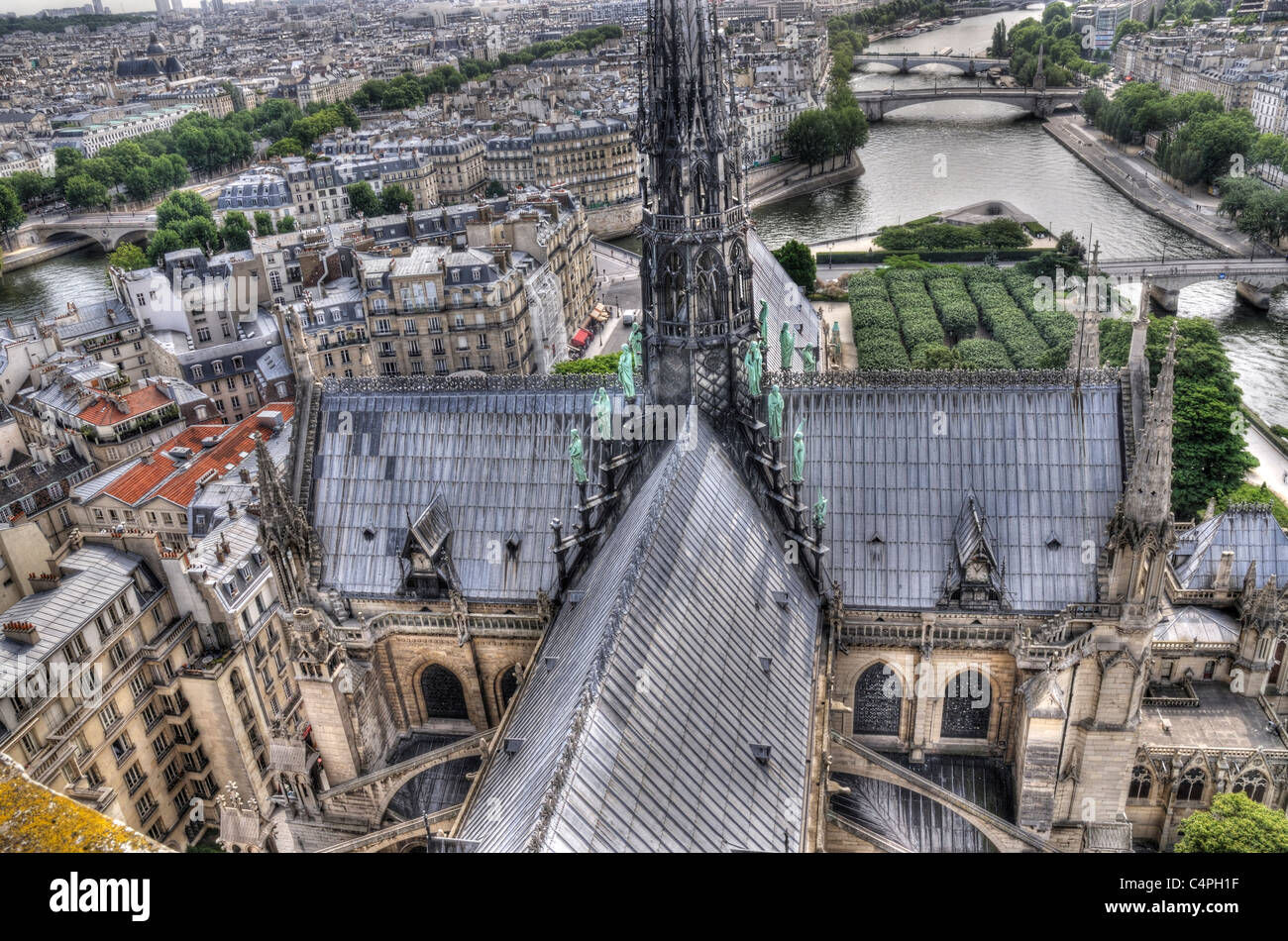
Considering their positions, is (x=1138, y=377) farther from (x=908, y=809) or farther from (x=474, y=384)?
(x=474, y=384)

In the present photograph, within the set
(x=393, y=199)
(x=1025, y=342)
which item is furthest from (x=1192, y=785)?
(x=393, y=199)

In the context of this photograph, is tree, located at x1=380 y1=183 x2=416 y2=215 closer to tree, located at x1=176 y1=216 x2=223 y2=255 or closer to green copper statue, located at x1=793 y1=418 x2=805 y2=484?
tree, located at x1=176 y1=216 x2=223 y2=255

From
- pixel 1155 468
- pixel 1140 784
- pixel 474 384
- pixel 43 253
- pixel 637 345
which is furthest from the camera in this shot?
pixel 43 253

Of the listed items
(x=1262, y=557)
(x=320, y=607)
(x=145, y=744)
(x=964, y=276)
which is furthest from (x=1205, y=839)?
(x=964, y=276)

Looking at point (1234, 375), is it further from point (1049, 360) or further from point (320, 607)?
point (320, 607)

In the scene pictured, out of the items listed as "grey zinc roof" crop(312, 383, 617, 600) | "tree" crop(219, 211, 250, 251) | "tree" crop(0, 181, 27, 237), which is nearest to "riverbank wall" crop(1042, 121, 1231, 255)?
"grey zinc roof" crop(312, 383, 617, 600)
